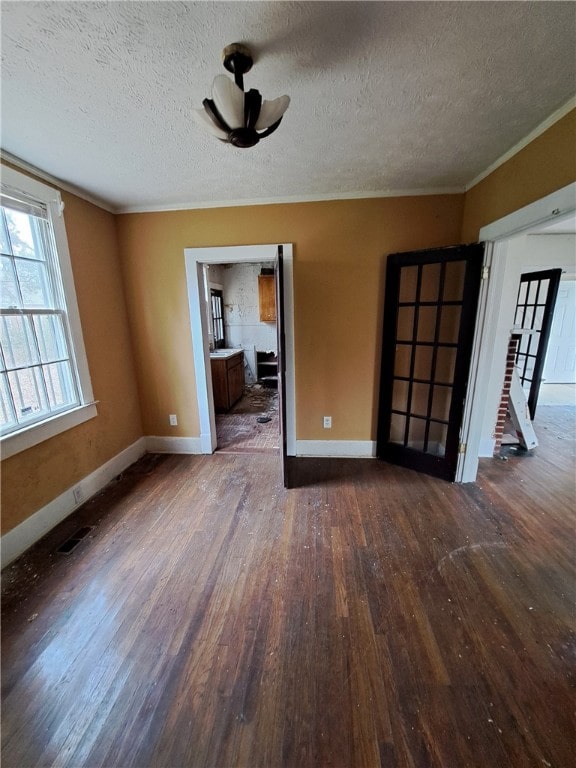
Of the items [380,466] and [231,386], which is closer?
[380,466]

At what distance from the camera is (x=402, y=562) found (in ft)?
5.81

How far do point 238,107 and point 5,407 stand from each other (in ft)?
7.11

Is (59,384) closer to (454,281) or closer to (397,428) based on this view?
(397,428)

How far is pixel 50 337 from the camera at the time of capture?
2.19m

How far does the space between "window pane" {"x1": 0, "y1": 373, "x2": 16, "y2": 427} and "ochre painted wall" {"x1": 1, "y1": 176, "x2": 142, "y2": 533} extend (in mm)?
220

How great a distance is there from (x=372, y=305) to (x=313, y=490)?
5.89ft

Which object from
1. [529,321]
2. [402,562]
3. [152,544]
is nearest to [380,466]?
[402,562]

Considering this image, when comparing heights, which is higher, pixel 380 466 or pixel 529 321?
pixel 529 321

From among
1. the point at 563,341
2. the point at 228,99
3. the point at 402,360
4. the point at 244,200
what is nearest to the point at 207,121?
the point at 228,99

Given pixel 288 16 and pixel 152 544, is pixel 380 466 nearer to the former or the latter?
pixel 152 544

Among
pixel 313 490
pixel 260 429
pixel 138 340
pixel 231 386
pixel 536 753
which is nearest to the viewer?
pixel 536 753

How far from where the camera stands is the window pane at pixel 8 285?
72.6 inches

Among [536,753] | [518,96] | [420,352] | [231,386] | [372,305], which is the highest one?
[518,96]

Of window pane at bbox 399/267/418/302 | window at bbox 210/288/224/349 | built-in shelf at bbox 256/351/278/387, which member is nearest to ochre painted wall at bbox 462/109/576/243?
window pane at bbox 399/267/418/302
